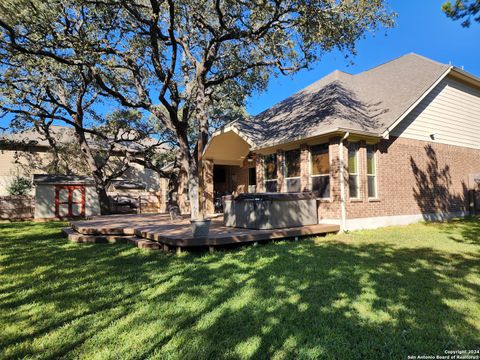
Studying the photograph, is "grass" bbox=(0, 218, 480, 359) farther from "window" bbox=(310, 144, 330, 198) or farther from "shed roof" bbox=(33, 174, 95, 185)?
"shed roof" bbox=(33, 174, 95, 185)

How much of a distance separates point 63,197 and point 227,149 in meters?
12.3

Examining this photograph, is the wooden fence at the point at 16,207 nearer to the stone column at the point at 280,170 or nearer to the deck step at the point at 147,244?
the deck step at the point at 147,244

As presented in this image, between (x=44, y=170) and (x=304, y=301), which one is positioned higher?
(x=44, y=170)

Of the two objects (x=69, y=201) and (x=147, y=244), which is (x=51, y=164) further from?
(x=147, y=244)

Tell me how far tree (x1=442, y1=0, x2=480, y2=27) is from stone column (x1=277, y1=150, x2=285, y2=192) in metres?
6.49

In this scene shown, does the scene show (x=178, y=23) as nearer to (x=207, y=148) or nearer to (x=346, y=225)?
(x=207, y=148)

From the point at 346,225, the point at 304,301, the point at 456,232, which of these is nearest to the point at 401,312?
the point at 304,301

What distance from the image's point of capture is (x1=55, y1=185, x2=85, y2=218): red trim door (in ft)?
64.3

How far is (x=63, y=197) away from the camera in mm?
19766

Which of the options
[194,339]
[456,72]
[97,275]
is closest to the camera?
[194,339]

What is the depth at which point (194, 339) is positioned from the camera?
3.02 m

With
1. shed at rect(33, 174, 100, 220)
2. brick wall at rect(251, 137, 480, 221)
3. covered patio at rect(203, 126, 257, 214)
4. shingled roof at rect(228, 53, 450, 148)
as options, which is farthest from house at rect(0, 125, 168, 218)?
brick wall at rect(251, 137, 480, 221)

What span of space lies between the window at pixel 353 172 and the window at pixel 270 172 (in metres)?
3.09

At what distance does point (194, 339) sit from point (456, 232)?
977 cm
